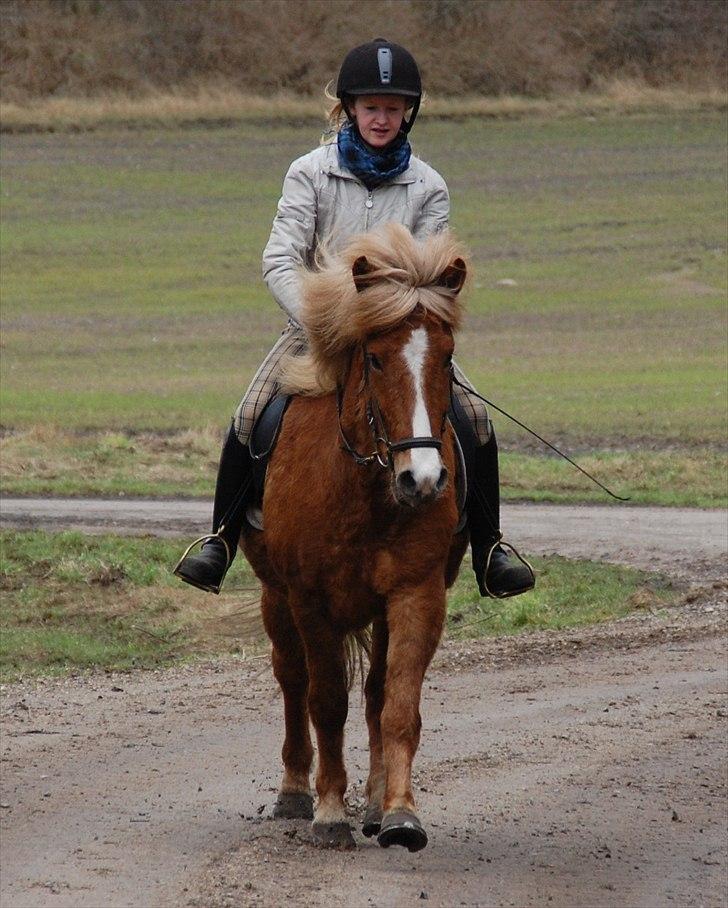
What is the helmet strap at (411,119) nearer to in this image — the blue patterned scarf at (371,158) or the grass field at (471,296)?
the blue patterned scarf at (371,158)

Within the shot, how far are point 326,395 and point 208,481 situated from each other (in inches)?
503

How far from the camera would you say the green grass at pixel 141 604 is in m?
12.1

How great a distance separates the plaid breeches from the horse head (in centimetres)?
72

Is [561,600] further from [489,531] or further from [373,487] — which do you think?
[373,487]

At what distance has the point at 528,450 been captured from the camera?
2248 cm

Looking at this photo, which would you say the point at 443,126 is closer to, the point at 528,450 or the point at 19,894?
the point at 528,450

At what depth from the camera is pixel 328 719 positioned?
24.2 feet

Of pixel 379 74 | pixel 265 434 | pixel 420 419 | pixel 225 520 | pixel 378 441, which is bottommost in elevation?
pixel 225 520

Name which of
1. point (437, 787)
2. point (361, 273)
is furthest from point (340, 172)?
point (437, 787)

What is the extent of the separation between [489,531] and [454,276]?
1.66m

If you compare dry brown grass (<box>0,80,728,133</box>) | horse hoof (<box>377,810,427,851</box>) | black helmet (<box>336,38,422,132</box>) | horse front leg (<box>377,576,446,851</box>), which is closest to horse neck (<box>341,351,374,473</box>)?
horse front leg (<box>377,576,446,851</box>)

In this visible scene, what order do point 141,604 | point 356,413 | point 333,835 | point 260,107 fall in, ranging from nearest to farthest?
point 356,413, point 333,835, point 141,604, point 260,107

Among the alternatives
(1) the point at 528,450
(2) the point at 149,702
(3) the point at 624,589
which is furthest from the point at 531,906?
(1) the point at 528,450

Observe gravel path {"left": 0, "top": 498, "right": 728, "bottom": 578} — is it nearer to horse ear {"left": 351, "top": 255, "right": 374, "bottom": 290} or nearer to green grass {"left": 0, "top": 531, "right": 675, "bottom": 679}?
green grass {"left": 0, "top": 531, "right": 675, "bottom": 679}
